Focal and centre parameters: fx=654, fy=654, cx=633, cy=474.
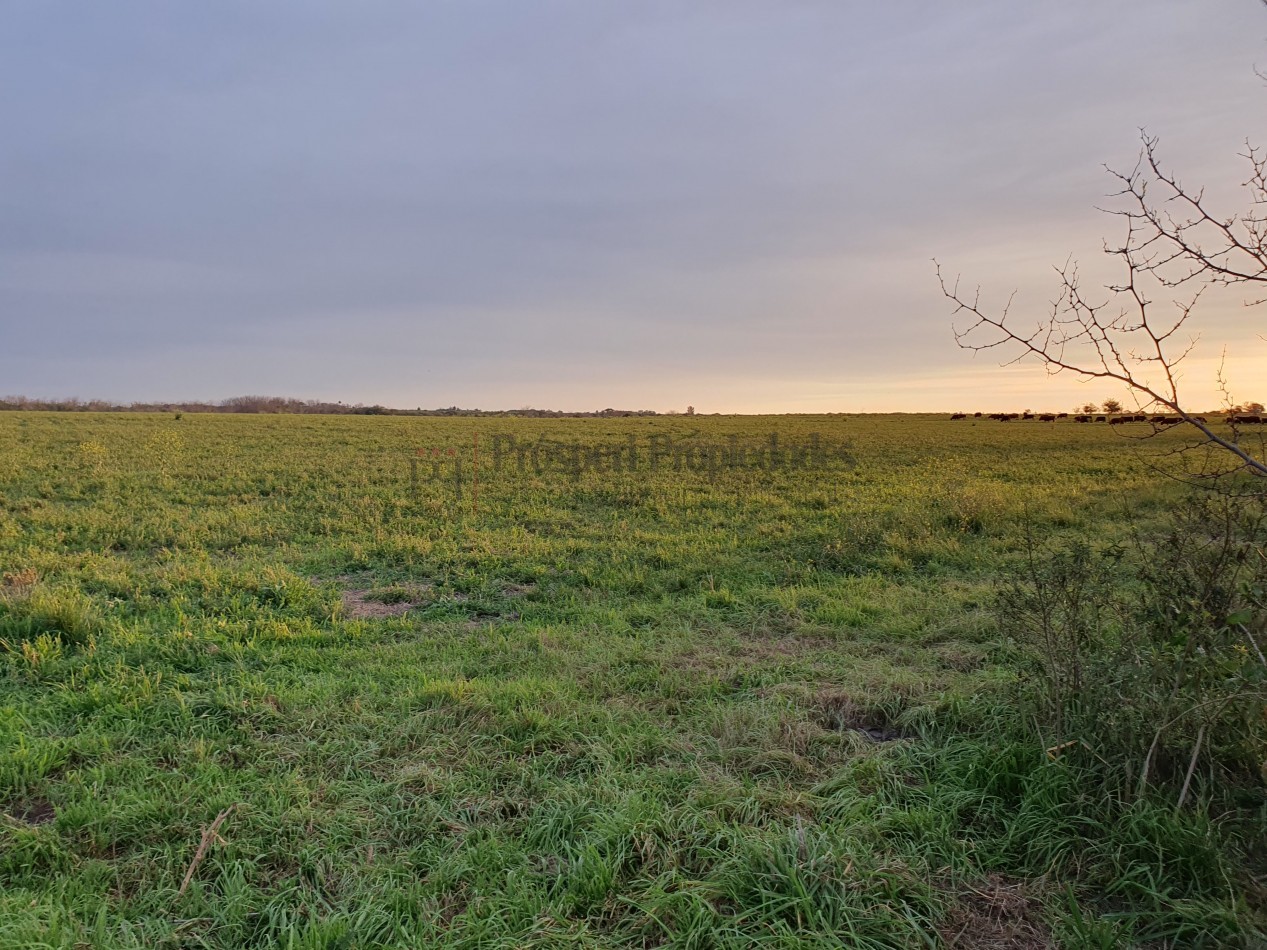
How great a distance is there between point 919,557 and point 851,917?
8.24m

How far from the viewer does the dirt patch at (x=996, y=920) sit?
2836 mm

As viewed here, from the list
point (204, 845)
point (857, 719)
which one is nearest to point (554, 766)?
point (204, 845)

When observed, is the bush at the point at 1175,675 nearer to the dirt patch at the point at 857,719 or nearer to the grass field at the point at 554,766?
the grass field at the point at 554,766

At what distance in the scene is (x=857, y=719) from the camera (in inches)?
189

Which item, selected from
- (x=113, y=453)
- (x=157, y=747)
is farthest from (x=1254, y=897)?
(x=113, y=453)

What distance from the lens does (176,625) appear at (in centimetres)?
679

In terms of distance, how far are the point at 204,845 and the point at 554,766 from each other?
1.91 meters

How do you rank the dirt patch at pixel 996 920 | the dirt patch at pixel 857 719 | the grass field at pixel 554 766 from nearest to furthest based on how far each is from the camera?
the dirt patch at pixel 996 920 → the grass field at pixel 554 766 → the dirt patch at pixel 857 719

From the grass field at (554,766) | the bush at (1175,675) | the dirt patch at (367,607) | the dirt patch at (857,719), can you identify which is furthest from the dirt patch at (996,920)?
the dirt patch at (367,607)

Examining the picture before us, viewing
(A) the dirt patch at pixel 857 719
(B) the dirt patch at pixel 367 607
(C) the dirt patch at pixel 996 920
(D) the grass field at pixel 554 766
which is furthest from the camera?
(B) the dirt patch at pixel 367 607

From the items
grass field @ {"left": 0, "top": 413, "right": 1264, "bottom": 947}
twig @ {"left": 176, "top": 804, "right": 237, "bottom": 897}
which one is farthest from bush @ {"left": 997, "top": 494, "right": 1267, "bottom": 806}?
twig @ {"left": 176, "top": 804, "right": 237, "bottom": 897}

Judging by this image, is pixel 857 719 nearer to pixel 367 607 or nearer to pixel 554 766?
pixel 554 766

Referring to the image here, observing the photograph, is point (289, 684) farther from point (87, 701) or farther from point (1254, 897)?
point (1254, 897)

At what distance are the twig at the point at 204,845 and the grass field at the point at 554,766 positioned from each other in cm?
2
